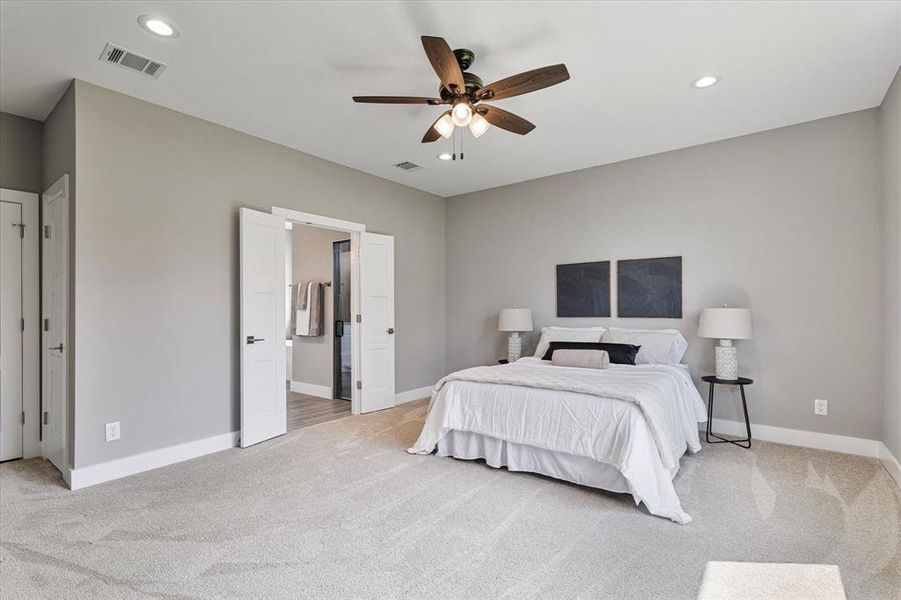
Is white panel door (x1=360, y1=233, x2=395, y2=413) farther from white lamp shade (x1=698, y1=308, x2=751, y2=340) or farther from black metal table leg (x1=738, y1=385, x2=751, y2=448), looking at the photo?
black metal table leg (x1=738, y1=385, x2=751, y2=448)

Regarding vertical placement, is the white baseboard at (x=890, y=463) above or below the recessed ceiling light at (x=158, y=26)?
below

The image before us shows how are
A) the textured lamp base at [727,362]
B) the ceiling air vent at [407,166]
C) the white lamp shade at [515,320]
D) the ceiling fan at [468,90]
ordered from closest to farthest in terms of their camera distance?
1. the ceiling fan at [468,90]
2. the textured lamp base at [727,362]
3. the ceiling air vent at [407,166]
4. the white lamp shade at [515,320]

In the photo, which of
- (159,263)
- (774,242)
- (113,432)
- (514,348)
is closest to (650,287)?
(774,242)

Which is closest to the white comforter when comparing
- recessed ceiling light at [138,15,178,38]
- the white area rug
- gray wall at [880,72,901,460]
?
the white area rug

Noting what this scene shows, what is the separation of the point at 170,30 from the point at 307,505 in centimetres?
288

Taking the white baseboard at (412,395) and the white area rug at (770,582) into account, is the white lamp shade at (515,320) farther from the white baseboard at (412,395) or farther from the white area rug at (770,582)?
the white area rug at (770,582)

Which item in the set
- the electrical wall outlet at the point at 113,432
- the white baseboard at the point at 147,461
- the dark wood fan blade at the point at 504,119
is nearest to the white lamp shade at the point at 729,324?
the dark wood fan blade at the point at 504,119

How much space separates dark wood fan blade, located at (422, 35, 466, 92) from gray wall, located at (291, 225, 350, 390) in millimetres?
3655

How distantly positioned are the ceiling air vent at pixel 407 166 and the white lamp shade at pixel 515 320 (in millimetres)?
1921

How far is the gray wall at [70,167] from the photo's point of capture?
10.1 feet

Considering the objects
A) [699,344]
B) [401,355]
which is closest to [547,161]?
[699,344]

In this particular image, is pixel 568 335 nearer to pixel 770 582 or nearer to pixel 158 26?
pixel 770 582

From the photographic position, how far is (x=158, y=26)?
252 centimetres

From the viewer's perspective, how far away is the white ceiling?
2.43 m
